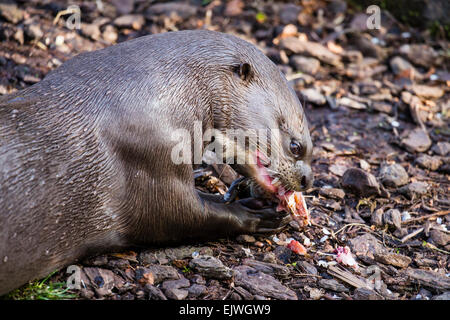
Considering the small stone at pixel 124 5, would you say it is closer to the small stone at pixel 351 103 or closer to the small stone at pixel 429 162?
the small stone at pixel 351 103

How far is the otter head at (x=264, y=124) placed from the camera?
4062mm

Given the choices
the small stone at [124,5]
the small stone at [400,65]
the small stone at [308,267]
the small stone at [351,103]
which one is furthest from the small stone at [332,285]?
the small stone at [124,5]

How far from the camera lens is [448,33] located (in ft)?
24.6

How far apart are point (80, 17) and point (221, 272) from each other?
424 centimetres

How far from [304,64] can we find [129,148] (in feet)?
12.2

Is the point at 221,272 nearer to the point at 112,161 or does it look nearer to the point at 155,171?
the point at 155,171

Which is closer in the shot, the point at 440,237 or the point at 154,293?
the point at 154,293

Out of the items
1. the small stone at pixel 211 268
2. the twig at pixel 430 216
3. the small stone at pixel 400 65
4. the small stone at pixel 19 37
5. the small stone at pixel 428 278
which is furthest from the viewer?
the small stone at pixel 400 65

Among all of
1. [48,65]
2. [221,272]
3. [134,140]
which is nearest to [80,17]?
[48,65]

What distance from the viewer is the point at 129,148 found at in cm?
362

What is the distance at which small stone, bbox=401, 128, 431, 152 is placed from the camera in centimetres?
585

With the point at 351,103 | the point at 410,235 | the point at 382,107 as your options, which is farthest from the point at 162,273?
the point at 382,107

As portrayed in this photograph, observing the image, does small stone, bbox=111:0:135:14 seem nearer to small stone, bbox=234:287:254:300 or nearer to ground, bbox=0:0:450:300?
ground, bbox=0:0:450:300

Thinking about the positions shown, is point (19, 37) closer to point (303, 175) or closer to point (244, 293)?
point (303, 175)
